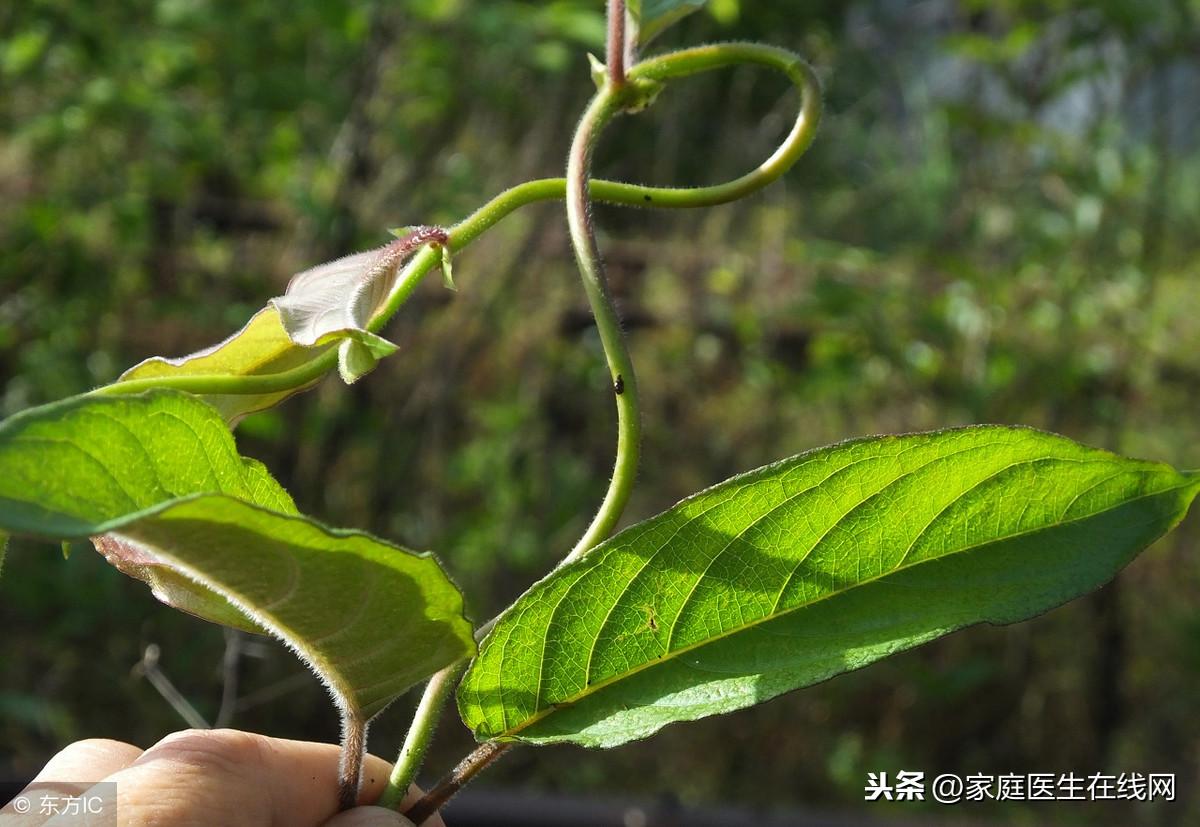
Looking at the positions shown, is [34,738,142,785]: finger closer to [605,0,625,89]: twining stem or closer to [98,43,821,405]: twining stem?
[98,43,821,405]: twining stem

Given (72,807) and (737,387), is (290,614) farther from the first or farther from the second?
(737,387)

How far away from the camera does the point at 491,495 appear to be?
2258mm

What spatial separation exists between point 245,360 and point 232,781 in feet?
0.61

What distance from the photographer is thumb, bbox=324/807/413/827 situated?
428 mm

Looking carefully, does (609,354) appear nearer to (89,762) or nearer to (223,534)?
(223,534)

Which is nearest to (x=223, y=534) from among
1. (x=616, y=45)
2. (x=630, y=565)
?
(x=630, y=565)

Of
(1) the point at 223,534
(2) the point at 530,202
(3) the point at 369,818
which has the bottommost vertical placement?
(3) the point at 369,818

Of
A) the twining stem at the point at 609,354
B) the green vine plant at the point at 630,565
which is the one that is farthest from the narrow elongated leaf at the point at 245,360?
the twining stem at the point at 609,354

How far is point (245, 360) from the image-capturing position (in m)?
0.43

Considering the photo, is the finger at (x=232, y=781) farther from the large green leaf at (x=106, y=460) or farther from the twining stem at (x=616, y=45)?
the twining stem at (x=616, y=45)

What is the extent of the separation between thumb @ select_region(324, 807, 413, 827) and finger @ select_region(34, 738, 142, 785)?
110 millimetres

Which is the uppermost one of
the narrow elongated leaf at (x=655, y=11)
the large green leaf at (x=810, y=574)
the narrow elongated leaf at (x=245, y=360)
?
the narrow elongated leaf at (x=655, y=11)

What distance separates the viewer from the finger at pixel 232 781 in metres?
0.44

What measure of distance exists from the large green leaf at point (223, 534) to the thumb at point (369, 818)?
0.04m
